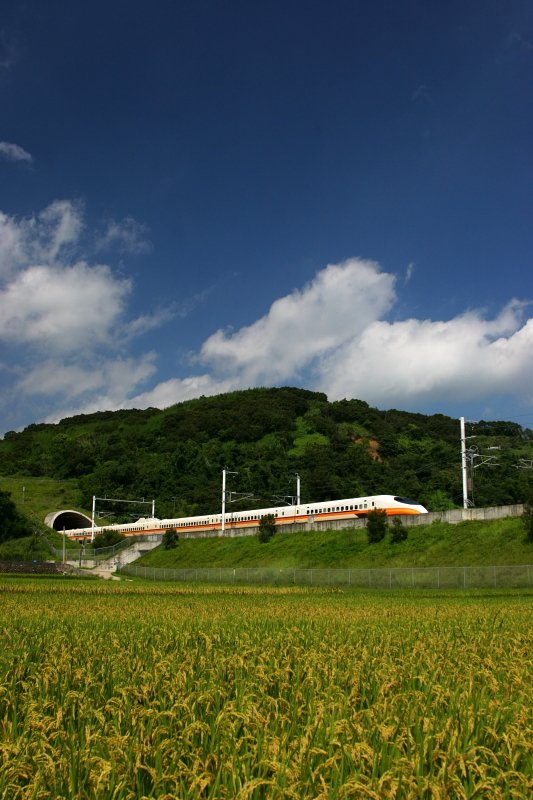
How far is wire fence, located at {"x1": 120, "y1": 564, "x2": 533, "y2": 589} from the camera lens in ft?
132

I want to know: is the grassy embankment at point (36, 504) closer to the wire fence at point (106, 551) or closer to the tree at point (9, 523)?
the tree at point (9, 523)

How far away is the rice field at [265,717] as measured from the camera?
12.6 ft

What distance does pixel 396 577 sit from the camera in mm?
44156

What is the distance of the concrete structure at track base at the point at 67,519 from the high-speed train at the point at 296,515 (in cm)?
2035

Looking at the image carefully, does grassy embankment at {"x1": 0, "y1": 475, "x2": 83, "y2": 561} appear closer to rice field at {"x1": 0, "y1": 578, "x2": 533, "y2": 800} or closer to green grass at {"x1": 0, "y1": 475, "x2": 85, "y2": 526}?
green grass at {"x1": 0, "y1": 475, "x2": 85, "y2": 526}

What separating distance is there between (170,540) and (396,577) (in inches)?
1593

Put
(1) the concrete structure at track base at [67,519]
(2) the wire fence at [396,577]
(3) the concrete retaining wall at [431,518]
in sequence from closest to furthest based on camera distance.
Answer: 1. (2) the wire fence at [396,577]
2. (3) the concrete retaining wall at [431,518]
3. (1) the concrete structure at track base at [67,519]

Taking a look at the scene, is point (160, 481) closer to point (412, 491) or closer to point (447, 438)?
point (412, 491)

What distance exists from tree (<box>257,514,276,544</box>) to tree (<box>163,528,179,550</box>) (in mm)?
13893

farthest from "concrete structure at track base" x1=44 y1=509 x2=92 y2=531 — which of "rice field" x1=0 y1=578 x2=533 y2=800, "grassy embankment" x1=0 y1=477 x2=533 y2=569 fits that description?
"rice field" x1=0 y1=578 x2=533 y2=800

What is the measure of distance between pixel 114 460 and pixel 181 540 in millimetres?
72462

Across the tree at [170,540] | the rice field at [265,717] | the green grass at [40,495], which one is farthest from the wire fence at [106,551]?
the rice field at [265,717]

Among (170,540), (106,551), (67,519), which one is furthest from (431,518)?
(67,519)

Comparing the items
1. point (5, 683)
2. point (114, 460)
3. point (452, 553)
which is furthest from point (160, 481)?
point (5, 683)
